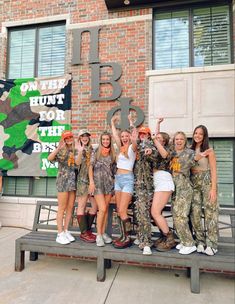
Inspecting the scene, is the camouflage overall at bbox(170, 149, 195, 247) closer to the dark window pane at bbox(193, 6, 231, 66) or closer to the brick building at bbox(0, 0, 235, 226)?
the brick building at bbox(0, 0, 235, 226)

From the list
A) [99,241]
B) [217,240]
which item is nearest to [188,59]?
[217,240]

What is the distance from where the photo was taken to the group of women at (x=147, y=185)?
312cm

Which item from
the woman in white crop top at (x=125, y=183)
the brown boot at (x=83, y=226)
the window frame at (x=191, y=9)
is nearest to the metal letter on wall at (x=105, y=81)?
the window frame at (x=191, y=9)

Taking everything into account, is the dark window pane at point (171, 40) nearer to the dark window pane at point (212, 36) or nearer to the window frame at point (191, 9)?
the window frame at point (191, 9)

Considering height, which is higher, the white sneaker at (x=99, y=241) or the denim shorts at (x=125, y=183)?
the denim shorts at (x=125, y=183)

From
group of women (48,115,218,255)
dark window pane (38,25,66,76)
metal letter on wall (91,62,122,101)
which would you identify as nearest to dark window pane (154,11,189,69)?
metal letter on wall (91,62,122,101)

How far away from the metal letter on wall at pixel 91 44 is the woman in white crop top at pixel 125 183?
3021mm

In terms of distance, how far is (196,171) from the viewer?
3.25m

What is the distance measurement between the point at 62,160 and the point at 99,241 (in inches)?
49.8

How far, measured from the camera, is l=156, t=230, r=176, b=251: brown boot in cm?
312

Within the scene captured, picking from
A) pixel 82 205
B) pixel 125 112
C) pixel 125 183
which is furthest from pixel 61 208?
pixel 125 112

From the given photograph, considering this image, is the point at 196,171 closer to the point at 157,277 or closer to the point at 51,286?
the point at 157,277

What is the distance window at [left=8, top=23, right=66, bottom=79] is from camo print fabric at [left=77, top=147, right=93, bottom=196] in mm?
3252

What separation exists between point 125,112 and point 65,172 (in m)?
2.34
